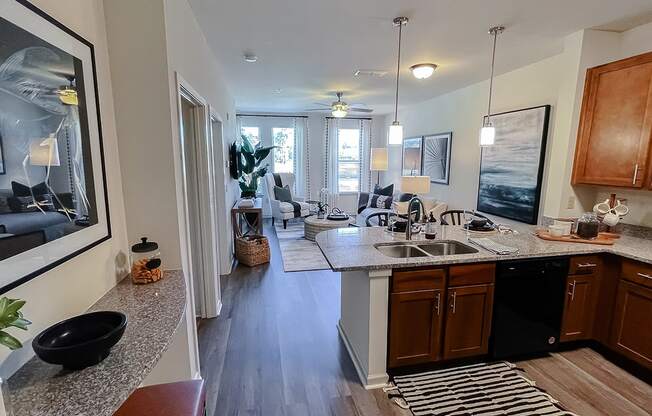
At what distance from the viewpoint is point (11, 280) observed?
1.00 m

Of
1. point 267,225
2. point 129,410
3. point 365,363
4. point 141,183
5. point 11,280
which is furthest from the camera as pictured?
point 267,225

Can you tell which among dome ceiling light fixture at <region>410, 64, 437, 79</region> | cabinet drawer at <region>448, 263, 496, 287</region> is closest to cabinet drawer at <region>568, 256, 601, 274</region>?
cabinet drawer at <region>448, 263, 496, 287</region>

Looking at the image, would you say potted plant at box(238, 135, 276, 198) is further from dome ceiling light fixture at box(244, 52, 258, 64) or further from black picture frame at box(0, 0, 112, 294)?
black picture frame at box(0, 0, 112, 294)

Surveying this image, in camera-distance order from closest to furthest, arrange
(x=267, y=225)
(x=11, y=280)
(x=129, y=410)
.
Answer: (x=11, y=280)
(x=129, y=410)
(x=267, y=225)

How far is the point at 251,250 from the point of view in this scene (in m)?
4.68

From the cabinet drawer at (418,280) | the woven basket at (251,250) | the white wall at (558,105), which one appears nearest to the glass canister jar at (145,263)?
the cabinet drawer at (418,280)

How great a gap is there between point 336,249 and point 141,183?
1.39m

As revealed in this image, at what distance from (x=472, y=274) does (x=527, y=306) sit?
1.90 ft

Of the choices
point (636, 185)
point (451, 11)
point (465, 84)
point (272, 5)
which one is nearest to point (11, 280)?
point (272, 5)

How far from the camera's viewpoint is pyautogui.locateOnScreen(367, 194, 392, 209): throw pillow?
676 cm

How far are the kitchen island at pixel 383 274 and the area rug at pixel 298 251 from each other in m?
1.49

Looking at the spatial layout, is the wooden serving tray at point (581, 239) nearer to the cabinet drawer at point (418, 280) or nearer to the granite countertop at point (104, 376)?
the cabinet drawer at point (418, 280)

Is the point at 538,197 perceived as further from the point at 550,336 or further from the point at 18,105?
the point at 18,105

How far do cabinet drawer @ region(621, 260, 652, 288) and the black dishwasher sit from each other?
380 mm
